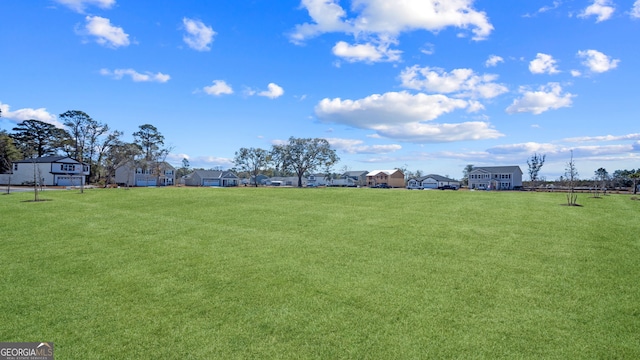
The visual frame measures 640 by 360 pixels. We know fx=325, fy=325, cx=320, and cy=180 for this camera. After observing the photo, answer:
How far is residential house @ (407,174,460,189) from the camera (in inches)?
A: 3451

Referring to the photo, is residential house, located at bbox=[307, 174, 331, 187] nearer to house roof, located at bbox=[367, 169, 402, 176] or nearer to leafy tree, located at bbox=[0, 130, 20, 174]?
house roof, located at bbox=[367, 169, 402, 176]

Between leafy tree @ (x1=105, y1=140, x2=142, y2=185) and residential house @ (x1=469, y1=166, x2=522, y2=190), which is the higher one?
leafy tree @ (x1=105, y1=140, x2=142, y2=185)

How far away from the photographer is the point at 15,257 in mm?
9352

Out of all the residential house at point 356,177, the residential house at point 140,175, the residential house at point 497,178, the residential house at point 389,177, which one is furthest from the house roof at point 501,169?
the residential house at point 140,175

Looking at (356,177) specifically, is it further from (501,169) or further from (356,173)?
(501,169)

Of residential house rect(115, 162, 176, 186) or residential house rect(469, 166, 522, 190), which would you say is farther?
residential house rect(469, 166, 522, 190)


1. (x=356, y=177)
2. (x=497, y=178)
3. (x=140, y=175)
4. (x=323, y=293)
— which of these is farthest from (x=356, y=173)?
(x=323, y=293)

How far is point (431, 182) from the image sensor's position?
88.7 metres

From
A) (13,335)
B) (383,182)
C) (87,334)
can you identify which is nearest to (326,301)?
(87,334)

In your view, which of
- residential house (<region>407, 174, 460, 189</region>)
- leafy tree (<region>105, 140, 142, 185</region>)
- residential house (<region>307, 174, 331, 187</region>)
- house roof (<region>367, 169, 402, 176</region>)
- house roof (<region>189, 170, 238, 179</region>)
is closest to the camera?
leafy tree (<region>105, 140, 142, 185</region>)

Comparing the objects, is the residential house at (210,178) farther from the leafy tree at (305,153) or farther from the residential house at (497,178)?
the residential house at (497,178)

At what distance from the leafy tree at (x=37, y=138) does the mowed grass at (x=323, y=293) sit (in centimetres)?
6746

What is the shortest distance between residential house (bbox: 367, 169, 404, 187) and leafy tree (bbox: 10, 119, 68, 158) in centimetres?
7875

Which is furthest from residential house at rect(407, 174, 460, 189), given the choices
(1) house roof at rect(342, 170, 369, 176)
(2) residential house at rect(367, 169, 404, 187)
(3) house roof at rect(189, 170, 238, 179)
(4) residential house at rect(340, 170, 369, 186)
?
(3) house roof at rect(189, 170, 238, 179)
